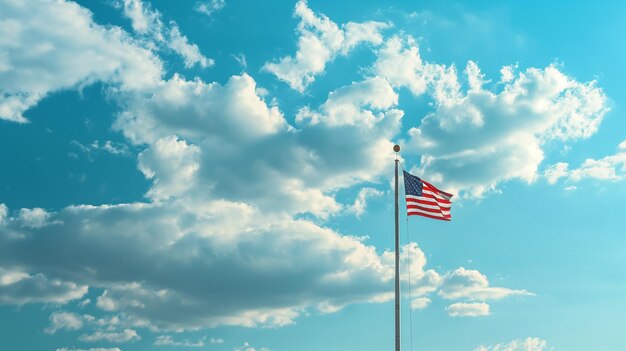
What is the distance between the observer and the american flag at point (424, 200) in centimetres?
5544

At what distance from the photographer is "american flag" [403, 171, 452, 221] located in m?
55.4

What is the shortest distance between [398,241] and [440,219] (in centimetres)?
500

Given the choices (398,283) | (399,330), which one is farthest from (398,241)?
(399,330)

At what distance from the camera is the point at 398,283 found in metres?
51.8

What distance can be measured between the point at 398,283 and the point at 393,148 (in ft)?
36.3

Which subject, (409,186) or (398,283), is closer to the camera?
(398,283)

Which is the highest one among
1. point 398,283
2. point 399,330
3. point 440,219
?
point 440,219

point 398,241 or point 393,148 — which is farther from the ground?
point 393,148

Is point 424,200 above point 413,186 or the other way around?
the other way around

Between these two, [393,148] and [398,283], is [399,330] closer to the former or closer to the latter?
[398,283]

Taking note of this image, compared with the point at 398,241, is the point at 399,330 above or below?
below

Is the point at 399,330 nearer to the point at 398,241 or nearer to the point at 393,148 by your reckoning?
the point at 398,241

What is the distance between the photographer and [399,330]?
50.3 metres

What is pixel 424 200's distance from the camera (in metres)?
55.7
